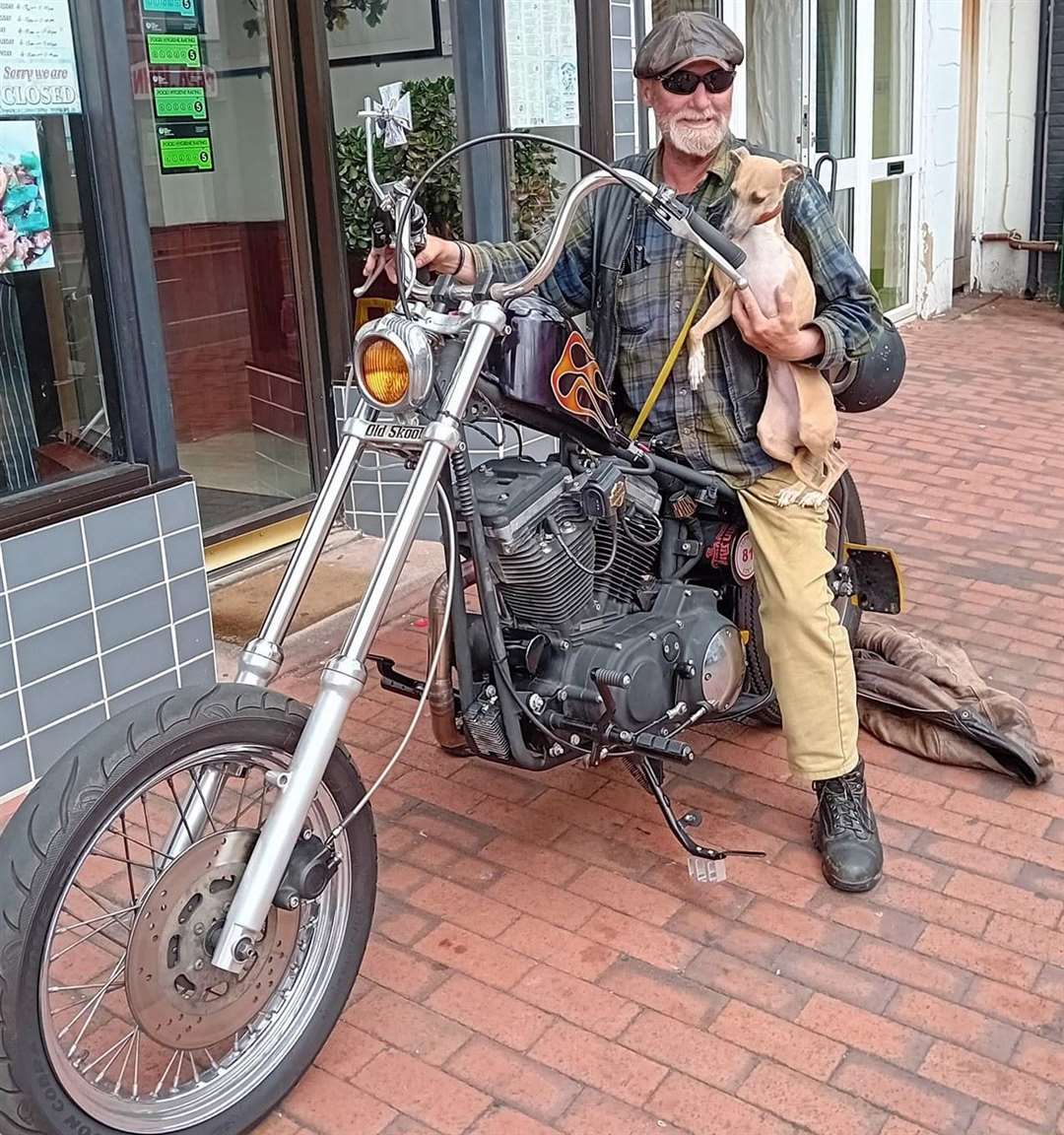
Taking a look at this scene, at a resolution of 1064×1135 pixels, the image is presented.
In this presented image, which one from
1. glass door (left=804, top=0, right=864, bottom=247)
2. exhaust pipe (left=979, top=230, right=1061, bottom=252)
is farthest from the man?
exhaust pipe (left=979, top=230, right=1061, bottom=252)

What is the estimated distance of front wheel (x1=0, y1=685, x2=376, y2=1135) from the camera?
6.40 feet

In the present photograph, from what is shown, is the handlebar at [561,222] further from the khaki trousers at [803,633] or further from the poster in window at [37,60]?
the poster in window at [37,60]

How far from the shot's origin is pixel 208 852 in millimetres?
2162

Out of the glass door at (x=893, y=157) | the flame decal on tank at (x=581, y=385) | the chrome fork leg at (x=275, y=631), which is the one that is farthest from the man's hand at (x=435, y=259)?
the glass door at (x=893, y=157)

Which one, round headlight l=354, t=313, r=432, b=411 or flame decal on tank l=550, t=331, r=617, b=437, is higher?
round headlight l=354, t=313, r=432, b=411

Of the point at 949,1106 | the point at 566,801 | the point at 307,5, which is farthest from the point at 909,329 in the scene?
the point at 949,1106

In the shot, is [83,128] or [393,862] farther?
[83,128]

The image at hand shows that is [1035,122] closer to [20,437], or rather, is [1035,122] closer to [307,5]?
[307,5]

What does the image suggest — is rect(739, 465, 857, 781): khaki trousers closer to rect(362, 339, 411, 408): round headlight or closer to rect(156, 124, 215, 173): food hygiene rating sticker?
rect(362, 339, 411, 408): round headlight

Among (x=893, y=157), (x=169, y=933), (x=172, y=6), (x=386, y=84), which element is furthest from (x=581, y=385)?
(x=893, y=157)

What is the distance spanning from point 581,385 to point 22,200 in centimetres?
165

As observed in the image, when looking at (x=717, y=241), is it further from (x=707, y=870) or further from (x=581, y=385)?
(x=707, y=870)

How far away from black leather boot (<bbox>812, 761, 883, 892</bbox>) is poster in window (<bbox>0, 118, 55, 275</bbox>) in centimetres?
242

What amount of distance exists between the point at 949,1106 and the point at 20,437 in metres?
2.78
